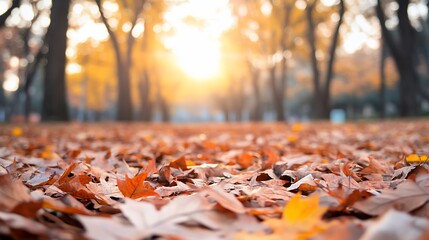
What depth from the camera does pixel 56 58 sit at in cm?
968

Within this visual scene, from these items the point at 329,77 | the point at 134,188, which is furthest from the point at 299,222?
the point at 329,77

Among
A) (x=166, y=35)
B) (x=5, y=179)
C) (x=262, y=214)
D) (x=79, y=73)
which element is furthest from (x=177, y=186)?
(x=79, y=73)

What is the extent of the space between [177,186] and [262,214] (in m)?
0.54

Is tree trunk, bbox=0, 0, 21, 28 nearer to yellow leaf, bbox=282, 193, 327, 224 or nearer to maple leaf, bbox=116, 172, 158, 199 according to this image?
maple leaf, bbox=116, 172, 158, 199

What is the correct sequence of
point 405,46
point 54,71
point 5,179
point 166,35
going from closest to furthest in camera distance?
point 5,179, point 54,71, point 405,46, point 166,35

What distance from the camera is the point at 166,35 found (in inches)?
829

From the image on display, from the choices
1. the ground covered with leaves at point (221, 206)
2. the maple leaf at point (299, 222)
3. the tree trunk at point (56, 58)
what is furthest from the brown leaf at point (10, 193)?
the tree trunk at point (56, 58)

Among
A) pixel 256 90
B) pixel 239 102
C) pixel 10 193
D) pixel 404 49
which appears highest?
pixel 404 49

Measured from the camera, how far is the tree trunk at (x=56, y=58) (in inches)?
379

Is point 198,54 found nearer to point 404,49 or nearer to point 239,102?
point 239,102

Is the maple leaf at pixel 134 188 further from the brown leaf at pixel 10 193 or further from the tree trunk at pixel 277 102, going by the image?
the tree trunk at pixel 277 102

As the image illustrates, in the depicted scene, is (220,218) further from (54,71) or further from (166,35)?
(166,35)

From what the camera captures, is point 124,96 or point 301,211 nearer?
point 301,211

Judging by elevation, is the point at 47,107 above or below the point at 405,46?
below
